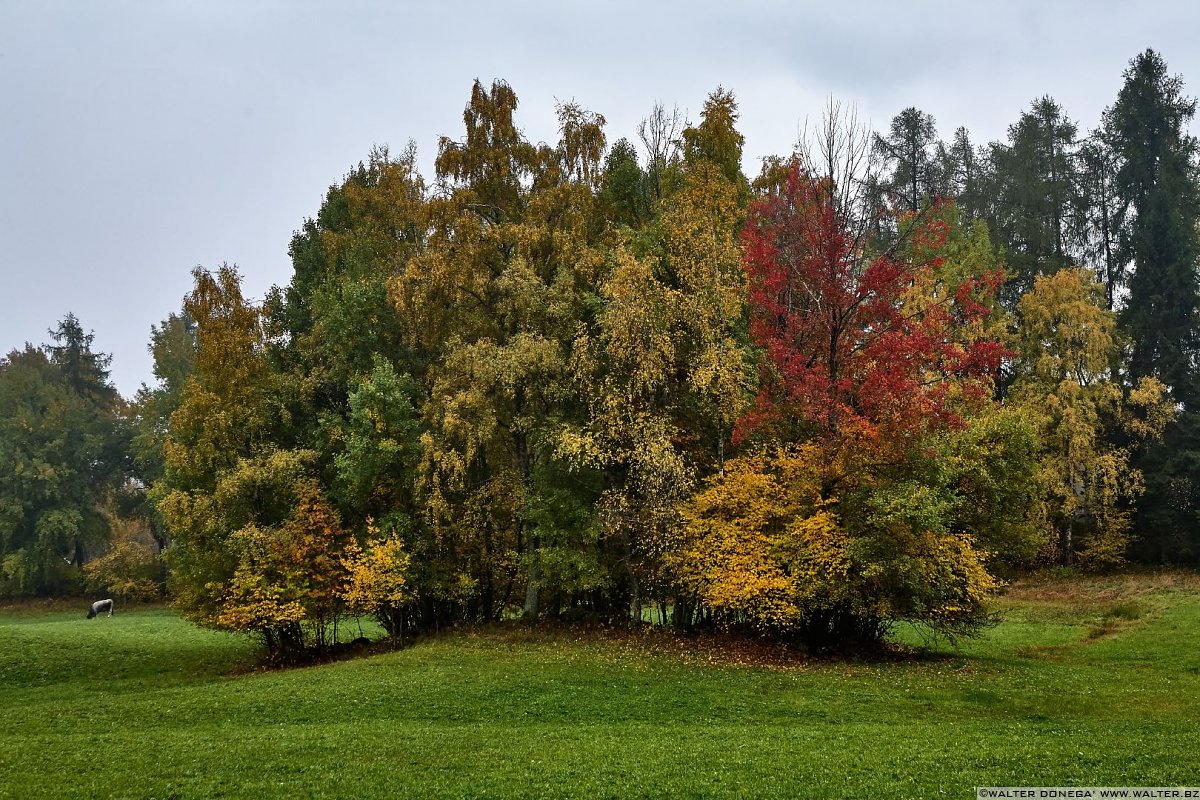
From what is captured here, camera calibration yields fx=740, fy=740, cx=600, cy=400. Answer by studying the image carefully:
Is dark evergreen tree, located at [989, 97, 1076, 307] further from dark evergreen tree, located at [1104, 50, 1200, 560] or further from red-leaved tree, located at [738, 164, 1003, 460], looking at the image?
red-leaved tree, located at [738, 164, 1003, 460]

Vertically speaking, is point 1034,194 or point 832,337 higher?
point 1034,194

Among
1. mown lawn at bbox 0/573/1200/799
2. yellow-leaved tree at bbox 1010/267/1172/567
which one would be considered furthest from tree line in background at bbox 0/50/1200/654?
yellow-leaved tree at bbox 1010/267/1172/567

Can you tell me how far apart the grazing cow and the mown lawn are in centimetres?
2280

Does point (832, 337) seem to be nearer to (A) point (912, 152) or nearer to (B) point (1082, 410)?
(B) point (1082, 410)

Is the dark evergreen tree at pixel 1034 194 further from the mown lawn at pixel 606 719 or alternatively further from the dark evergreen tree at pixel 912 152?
the mown lawn at pixel 606 719

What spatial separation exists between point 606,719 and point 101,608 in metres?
45.3

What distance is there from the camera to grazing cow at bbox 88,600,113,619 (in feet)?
150

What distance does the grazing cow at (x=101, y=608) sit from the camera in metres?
45.8

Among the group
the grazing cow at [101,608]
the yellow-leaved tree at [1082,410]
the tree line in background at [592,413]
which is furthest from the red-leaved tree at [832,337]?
the grazing cow at [101,608]

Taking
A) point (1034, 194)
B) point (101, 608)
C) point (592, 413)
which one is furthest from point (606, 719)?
Answer: point (1034, 194)

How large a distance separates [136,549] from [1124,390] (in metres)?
65.2

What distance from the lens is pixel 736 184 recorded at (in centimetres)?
2738

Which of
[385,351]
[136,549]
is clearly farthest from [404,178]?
[136,549]

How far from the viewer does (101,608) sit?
4716cm
